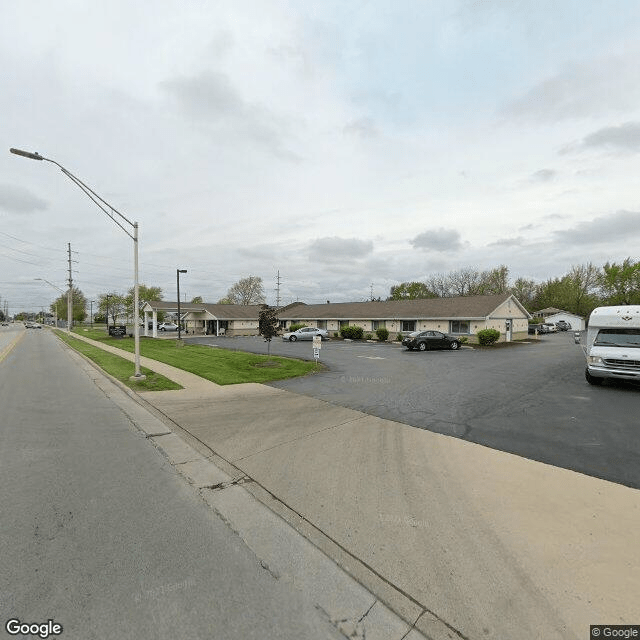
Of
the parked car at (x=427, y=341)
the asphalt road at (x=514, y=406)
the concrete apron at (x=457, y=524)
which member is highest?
the parked car at (x=427, y=341)

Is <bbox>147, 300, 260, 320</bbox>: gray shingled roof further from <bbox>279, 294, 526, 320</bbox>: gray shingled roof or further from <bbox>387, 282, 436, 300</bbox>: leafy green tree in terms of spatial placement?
<bbox>387, 282, 436, 300</bbox>: leafy green tree

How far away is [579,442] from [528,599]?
4.62 m

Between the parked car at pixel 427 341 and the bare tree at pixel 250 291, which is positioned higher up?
the bare tree at pixel 250 291

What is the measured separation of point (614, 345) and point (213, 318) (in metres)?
41.7

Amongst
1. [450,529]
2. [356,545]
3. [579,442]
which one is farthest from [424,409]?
[356,545]

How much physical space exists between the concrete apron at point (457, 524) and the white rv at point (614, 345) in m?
8.22

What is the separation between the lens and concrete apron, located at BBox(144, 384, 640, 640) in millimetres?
2637

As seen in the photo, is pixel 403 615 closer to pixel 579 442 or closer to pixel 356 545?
pixel 356 545

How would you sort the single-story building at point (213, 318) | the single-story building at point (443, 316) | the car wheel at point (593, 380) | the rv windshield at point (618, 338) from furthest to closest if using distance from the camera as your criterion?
the single-story building at point (213, 318) → the single-story building at point (443, 316) → the car wheel at point (593, 380) → the rv windshield at point (618, 338)

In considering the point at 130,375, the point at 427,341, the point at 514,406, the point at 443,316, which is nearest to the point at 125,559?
the point at 514,406

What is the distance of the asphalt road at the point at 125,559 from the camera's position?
98.1 inches

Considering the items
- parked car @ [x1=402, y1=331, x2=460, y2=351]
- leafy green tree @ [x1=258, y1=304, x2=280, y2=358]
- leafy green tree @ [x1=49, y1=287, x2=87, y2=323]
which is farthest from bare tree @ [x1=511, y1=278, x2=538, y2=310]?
leafy green tree @ [x1=49, y1=287, x2=87, y2=323]

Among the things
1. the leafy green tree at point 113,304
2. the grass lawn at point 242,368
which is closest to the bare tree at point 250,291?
the leafy green tree at point 113,304

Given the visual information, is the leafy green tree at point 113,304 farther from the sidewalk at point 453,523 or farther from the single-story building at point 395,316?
the sidewalk at point 453,523
